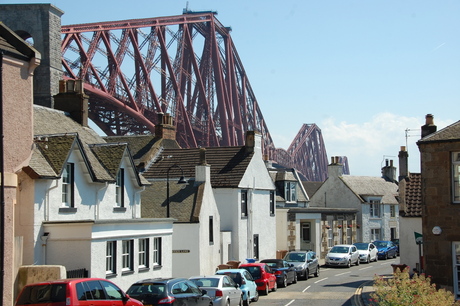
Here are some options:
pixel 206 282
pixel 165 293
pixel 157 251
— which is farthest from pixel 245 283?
pixel 165 293

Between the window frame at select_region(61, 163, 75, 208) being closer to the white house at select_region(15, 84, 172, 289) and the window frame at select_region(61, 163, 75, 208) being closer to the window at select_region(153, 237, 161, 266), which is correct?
the white house at select_region(15, 84, 172, 289)

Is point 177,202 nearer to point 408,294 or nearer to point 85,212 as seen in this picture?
point 85,212

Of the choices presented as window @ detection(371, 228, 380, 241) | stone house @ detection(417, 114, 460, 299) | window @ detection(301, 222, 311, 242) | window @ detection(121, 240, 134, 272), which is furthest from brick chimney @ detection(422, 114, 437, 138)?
window @ detection(371, 228, 380, 241)

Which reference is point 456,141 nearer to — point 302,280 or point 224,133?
point 302,280

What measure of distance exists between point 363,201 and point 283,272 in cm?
2920

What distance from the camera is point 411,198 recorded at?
35219mm

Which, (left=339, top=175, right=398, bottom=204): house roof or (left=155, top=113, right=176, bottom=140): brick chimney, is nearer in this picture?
(left=155, top=113, right=176, bottom=140): brick chimney

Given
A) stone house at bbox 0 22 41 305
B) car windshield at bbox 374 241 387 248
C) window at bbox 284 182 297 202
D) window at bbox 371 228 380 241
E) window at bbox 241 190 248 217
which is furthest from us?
window at bbox 371 228 380 241

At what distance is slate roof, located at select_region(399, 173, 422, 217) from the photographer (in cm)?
3481

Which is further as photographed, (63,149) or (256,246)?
(256,246)

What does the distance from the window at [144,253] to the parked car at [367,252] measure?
78.7ft

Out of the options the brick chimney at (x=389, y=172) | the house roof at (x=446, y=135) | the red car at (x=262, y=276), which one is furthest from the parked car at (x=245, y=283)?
the brick chimney at (x=389, y=172)

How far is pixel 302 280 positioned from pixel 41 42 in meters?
25.6

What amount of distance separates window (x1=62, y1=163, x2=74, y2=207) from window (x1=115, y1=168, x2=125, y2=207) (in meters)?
3.88
